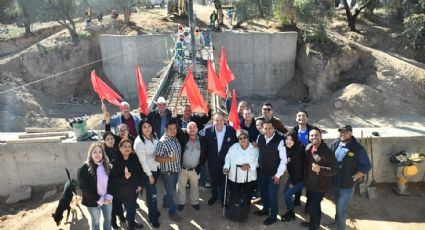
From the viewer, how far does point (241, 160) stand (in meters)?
5.35

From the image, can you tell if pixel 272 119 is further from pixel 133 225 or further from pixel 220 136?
pixel 133 225

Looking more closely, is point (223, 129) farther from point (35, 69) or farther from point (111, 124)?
point (35, 69)

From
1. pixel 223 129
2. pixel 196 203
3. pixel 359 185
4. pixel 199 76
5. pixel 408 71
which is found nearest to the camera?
pixel 223 129

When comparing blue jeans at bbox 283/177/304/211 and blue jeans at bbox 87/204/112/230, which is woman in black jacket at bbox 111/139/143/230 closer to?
blue jeans at bbox 87/204/112/230

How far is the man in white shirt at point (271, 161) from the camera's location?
17.2 feet

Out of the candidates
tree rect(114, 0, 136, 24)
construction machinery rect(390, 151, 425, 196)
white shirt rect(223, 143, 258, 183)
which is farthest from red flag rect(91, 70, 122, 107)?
tree rect(114, 0, 136, 24)

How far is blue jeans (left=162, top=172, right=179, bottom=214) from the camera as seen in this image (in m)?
5.48

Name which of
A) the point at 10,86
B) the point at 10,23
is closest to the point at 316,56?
the point at 10,86

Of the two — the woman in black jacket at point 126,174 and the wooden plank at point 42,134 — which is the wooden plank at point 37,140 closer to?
the wooden plank at point 42,134

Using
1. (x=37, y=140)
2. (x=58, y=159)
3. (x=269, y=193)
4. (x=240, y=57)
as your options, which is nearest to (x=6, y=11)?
(x=240, y=57)

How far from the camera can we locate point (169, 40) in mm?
20297

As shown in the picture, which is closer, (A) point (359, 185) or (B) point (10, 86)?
(A) point (359, 185)

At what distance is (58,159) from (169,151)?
2.94 metres

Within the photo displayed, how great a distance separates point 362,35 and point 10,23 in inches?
1084
